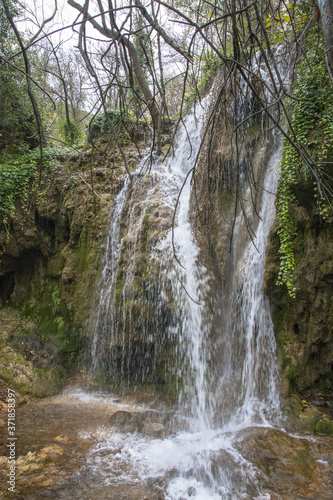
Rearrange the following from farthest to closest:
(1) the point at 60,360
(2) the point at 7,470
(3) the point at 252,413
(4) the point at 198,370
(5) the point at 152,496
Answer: (1) the point at 60,360 → (4) the point at 198,370 → (3) the point at 252,413 → (2) the point at 7,470 → (5) the point at 152,496

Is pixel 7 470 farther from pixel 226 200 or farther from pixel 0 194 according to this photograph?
pixel 0 194

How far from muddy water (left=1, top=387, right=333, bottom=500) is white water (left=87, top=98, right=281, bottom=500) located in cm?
1

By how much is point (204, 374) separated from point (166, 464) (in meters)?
1.64

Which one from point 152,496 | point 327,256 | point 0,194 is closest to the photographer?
point 152,496

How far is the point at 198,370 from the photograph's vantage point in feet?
16.7

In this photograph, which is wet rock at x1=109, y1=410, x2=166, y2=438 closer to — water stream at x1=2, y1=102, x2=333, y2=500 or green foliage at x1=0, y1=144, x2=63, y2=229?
water stream at x1=2, y1=102, x2=333, y2=500

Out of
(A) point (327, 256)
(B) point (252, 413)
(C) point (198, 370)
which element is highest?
(A) point (327, 256)

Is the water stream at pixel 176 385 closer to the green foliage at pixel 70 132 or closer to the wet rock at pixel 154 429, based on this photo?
the wet rock at pixel 154 429

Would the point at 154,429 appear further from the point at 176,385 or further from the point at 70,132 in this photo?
the point at 70,132

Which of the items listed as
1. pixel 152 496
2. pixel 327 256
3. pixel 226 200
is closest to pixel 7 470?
pixel 152 496

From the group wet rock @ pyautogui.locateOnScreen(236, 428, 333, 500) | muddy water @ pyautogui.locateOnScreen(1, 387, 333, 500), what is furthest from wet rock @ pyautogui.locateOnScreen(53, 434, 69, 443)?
wet rock @ pyautogui.locateOnScreen(236, 428, 333, 500)

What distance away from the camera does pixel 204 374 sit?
5.04 m

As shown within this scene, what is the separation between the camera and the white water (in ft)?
11.2

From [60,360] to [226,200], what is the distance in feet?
16.0
